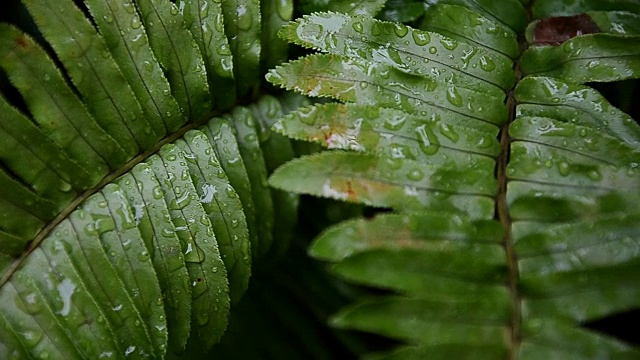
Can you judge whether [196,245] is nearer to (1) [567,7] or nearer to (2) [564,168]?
(2) [564,168]

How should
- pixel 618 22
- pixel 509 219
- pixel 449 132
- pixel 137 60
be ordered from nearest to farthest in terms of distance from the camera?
pixel 509 219 → pixel 449 132 → pixel 137 60 → pixel 618 22

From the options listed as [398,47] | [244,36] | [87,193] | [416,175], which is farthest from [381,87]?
[87,193]

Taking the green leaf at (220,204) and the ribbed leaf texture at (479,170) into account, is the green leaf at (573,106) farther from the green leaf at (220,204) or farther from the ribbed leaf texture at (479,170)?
the green leaf at (220,204)

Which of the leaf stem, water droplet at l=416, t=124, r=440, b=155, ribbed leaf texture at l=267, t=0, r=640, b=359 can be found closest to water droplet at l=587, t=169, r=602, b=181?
ribbed leaf texture at l=267, t=0, r=640, b=359

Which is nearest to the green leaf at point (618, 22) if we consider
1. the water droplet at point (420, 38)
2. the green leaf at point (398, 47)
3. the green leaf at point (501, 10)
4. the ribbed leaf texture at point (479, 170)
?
the ribbed leaf texture at point (479, 170)

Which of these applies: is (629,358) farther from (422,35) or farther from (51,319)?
(51,319)

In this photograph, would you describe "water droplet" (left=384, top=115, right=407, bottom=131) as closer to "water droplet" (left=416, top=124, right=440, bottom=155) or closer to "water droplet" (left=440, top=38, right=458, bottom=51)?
"water droplet" (left=416, top=124, right=440, bottom=155)
